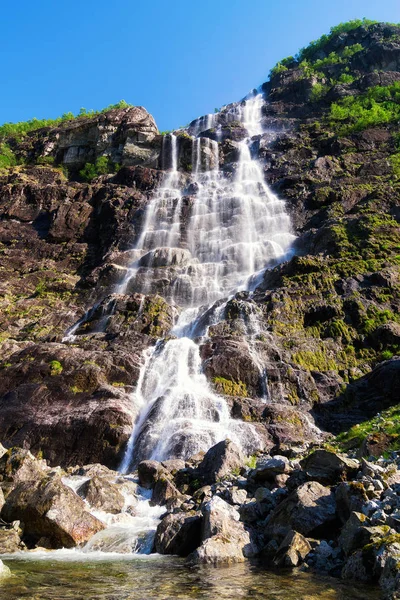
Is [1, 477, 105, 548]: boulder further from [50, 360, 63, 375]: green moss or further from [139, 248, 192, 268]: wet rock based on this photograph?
[139, 248, 192, 268]: wet rock

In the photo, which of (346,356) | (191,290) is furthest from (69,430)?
(191,290)

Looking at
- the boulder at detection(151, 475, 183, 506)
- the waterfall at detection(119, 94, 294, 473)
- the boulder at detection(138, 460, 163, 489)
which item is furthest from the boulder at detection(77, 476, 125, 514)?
the waterfall at detection(119, 94, 294, 473)

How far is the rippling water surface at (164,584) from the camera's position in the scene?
22.0ft

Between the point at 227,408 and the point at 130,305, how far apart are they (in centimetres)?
1432

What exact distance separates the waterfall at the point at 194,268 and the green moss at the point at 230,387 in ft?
1.93

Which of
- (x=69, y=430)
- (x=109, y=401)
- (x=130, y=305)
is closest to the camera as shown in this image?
(x=69, y=430)

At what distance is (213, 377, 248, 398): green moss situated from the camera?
24.8 m

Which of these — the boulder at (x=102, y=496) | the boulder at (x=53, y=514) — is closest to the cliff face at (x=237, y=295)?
the boulder at (x=102, y=496)

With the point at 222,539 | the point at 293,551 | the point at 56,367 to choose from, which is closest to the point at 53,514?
the point at 222,539

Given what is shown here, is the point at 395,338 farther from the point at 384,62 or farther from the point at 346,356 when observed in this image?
the point at 384,62

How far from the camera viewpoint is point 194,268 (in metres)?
42.5

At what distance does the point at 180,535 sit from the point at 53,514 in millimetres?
3508

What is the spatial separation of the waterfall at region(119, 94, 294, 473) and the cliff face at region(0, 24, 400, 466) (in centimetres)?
105

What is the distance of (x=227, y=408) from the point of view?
22891 mm
